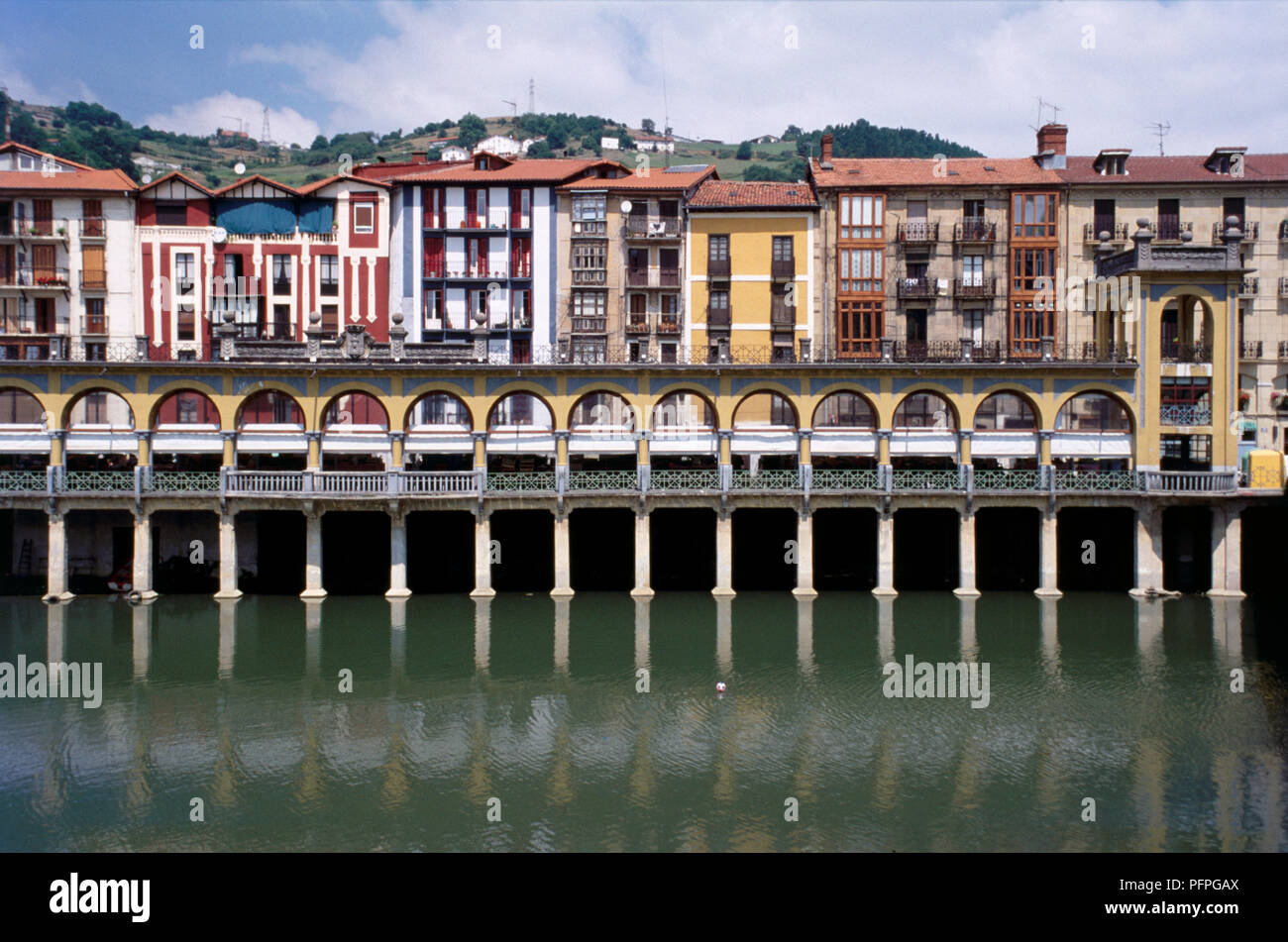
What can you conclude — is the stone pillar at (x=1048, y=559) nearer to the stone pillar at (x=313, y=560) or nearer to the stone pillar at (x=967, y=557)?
the stone pillar at (x=967, y=557)

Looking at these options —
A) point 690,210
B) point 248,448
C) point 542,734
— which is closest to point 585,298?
point 690,210

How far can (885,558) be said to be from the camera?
47219 millimetres

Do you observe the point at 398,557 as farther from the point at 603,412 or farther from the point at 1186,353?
the point at 1186,353

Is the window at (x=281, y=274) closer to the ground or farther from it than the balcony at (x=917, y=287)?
farther from it

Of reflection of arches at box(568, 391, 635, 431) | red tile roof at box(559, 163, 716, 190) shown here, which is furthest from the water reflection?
red tile roof at box(559, 163, 716, 190)

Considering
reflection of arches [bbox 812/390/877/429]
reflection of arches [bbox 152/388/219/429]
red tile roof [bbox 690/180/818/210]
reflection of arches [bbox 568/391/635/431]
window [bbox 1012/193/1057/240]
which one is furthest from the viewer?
red tile roof [bbox 690/180/818/210]

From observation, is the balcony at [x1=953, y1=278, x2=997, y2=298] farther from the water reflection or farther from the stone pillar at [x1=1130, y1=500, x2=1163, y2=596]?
the water reflection

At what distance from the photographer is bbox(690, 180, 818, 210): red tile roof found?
2413 inches

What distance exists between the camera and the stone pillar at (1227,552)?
152 ft

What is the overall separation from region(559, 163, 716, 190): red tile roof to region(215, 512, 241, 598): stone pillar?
93.7ft

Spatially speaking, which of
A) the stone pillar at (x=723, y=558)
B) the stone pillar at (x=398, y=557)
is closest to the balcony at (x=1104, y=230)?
the stone pillar at (x=723, y=558)

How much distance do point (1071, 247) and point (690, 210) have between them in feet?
71.2

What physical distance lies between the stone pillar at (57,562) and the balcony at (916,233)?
1783 inches

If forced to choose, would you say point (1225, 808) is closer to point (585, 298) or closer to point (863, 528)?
point (863, 528)
